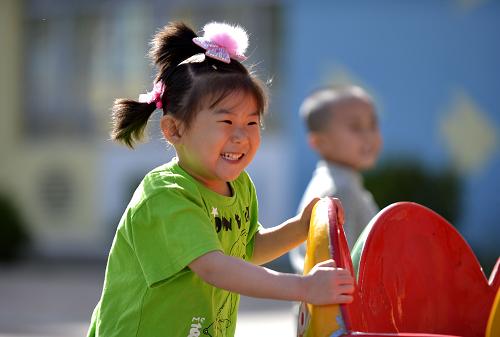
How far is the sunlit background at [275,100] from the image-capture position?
37.2 ft

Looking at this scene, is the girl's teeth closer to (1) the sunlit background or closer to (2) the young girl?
(2) the young girl

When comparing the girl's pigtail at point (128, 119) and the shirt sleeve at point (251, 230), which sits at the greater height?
A: the girl's pigtail at point (128, 119)

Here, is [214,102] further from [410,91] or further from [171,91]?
[410,91]

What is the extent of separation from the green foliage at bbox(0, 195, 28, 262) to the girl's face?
11.6 m

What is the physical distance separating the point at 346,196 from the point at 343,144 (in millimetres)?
436

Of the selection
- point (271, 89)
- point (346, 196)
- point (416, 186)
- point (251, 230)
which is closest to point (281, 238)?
point (251, 230)

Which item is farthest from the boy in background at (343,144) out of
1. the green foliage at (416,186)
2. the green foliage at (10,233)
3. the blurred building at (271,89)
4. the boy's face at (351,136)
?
the green foliage at (10,233)

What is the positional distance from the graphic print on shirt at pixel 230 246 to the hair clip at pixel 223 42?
403mm

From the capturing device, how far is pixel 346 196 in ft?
13.3

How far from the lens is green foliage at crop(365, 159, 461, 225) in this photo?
10914 millimetres

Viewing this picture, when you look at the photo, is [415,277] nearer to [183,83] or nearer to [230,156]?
[230,156]

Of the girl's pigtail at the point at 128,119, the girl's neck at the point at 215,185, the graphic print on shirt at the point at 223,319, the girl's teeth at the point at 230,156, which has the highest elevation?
the girl's pigtail at the point at 128,119

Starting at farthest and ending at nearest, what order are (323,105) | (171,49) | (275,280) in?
(323,105) < (171,49) < (275,280)

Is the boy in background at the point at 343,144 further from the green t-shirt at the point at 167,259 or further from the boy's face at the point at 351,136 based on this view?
the green t-shirt at the point at 167,259
